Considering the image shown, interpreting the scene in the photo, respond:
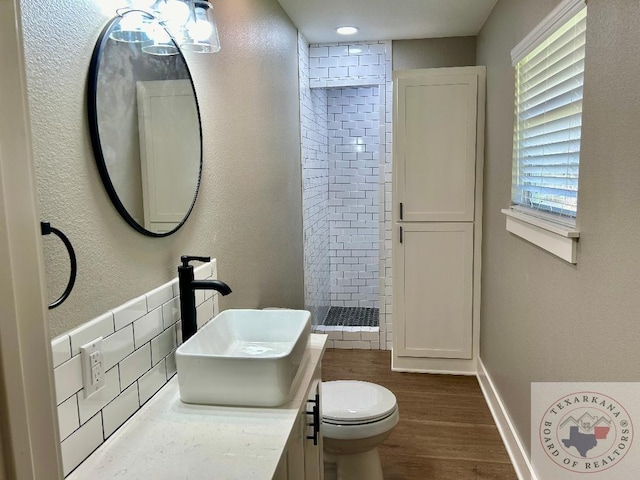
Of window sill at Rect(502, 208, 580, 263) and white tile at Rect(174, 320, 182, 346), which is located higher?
window sill at Rect(502, 208, 580, 263)

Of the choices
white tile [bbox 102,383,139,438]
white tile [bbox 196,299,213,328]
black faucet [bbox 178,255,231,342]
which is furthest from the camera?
white tile [bbox 196,299,213,328]

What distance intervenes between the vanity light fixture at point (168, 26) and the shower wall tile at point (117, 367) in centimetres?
72

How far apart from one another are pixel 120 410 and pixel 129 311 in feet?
0.83

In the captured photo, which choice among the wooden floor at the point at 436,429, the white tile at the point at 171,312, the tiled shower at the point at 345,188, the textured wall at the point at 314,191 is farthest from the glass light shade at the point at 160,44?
the tiled shower at the point at 345,188

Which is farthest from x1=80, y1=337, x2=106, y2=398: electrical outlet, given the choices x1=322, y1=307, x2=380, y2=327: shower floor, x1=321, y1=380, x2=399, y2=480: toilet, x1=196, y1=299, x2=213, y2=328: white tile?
x1=322, y1=307, x2=380, y2=327: shower floor

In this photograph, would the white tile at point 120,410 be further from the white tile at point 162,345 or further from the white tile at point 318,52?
the white tile at point 318,52

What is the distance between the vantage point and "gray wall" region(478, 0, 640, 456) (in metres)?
1.33

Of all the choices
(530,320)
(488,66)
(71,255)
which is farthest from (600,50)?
(488,66)

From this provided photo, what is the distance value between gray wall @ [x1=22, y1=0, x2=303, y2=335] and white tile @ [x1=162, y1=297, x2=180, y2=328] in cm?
9

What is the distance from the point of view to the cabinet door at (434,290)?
3568 mm

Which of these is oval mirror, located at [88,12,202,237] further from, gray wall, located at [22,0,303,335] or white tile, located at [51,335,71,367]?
white tile, located at [51,335,71,367]

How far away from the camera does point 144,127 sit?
1.51m

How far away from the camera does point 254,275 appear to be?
2.53 meters

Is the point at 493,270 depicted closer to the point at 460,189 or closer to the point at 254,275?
the point at 460,189
